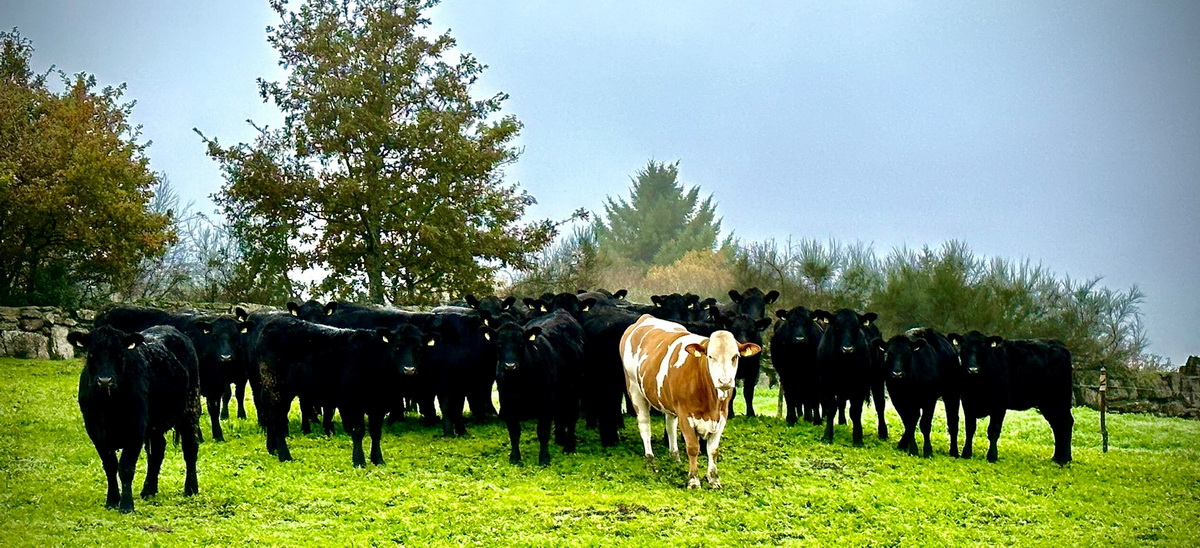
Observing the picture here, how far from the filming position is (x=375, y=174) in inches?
1236

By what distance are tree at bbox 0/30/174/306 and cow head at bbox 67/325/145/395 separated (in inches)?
585

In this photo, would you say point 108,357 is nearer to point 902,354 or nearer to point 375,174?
point 902,354

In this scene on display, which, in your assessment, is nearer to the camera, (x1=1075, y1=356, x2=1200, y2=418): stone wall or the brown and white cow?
the brown and white cow

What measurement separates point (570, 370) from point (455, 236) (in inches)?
673

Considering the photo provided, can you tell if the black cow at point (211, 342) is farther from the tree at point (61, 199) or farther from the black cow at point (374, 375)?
the tree at point (61, 199)

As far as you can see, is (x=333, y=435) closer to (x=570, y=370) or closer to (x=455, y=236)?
(x=570, y=370)

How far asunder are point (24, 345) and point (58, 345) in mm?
746

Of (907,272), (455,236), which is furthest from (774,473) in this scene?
(907,272)

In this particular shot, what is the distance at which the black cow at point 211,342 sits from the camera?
1606 cm

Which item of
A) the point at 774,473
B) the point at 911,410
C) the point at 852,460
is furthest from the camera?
the point at 911,410

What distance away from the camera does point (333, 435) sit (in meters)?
15.7

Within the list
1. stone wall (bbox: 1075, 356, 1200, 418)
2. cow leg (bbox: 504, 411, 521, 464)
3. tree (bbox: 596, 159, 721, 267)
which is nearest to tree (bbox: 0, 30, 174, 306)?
cow leg (bbox: 504, 411, 521, 464)

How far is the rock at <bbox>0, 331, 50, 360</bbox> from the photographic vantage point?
81.6 ft

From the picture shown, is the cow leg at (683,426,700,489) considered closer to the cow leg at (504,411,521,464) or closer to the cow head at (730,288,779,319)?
the cow leg at (504,411,521,464)
